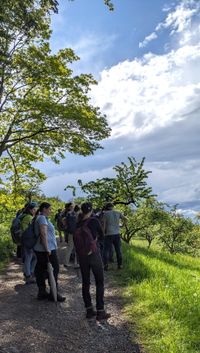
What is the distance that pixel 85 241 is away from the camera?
7.08 metres

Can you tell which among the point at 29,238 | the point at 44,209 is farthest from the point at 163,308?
the point at 29,238

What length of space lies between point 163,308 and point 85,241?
1851 millimetres

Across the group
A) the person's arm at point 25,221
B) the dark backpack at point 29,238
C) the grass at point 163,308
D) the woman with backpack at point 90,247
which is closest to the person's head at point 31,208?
the person's arm at point 25,221

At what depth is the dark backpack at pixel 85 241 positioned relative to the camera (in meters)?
7.05

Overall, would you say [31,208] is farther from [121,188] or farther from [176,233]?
[176,233]

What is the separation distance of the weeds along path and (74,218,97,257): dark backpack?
1281 mm

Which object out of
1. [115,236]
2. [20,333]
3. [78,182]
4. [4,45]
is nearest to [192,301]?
[20,333]

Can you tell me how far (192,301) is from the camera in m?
7.36

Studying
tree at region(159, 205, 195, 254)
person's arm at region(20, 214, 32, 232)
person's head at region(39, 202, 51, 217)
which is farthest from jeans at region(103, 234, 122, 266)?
tree at region(159, 205, 195, 254)

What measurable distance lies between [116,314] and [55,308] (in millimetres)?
1342

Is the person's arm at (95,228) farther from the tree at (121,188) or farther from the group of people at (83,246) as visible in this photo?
the tree at (121,188)

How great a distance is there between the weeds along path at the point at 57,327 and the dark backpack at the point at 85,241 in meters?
1.28

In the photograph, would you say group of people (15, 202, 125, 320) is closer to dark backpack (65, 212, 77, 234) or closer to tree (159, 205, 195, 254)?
dark backpack (65, 212, 77, 234)

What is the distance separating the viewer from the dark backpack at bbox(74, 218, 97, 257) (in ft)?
23.1
